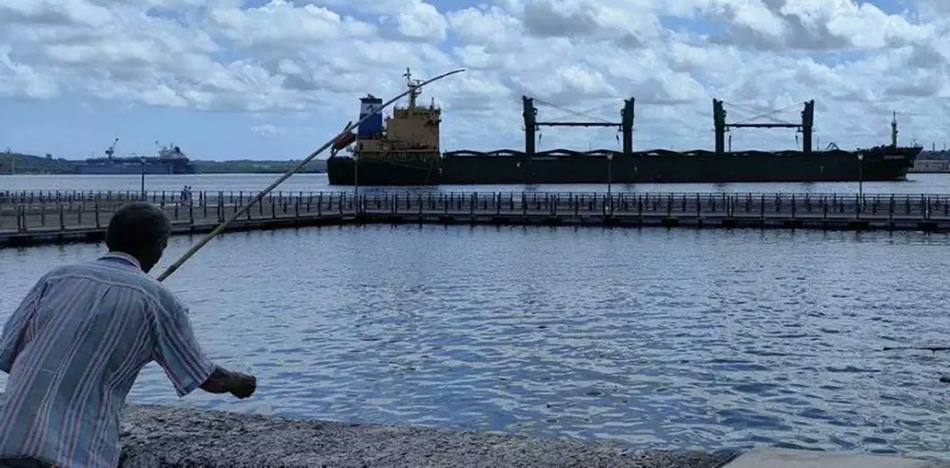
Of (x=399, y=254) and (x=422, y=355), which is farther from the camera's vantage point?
(x=399, y=254)

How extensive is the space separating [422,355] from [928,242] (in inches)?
1317

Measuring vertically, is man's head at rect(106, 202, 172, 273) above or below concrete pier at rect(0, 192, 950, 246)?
above

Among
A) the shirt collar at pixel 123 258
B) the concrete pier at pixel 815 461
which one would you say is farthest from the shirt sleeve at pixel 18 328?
the concrete pier at pixel 815 461

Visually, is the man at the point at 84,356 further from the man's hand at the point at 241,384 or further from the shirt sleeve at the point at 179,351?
the man's hand at the point at 241,384

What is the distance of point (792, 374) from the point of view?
15430 mm

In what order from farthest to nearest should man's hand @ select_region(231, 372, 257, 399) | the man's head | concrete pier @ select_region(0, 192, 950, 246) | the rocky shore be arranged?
concrete pier @ select_region(0, 192, 950, 246)
the rocky shore
man's hand @ select_region(231, 372, 257, 399)
the man's head

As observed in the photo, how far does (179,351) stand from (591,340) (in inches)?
622

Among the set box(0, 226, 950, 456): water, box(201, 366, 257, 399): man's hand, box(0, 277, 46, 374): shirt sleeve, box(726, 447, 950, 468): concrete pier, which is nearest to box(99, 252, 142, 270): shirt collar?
box(0, 277, 46, 374): shirt sleeve

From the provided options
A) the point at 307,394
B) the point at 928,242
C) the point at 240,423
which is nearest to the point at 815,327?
the point at 307,394

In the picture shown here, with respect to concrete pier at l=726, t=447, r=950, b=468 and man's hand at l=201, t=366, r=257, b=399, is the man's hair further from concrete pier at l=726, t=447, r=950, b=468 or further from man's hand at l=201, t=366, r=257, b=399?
concrete pier at l=726, t=447, r=950, b=468

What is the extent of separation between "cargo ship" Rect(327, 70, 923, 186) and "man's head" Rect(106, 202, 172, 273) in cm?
12994

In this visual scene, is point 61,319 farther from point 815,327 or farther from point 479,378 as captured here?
point 815,327

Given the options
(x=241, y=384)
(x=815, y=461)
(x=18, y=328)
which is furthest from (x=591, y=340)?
(x=18, y=328)

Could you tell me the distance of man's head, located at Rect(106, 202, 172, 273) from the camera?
3469 millimetres
